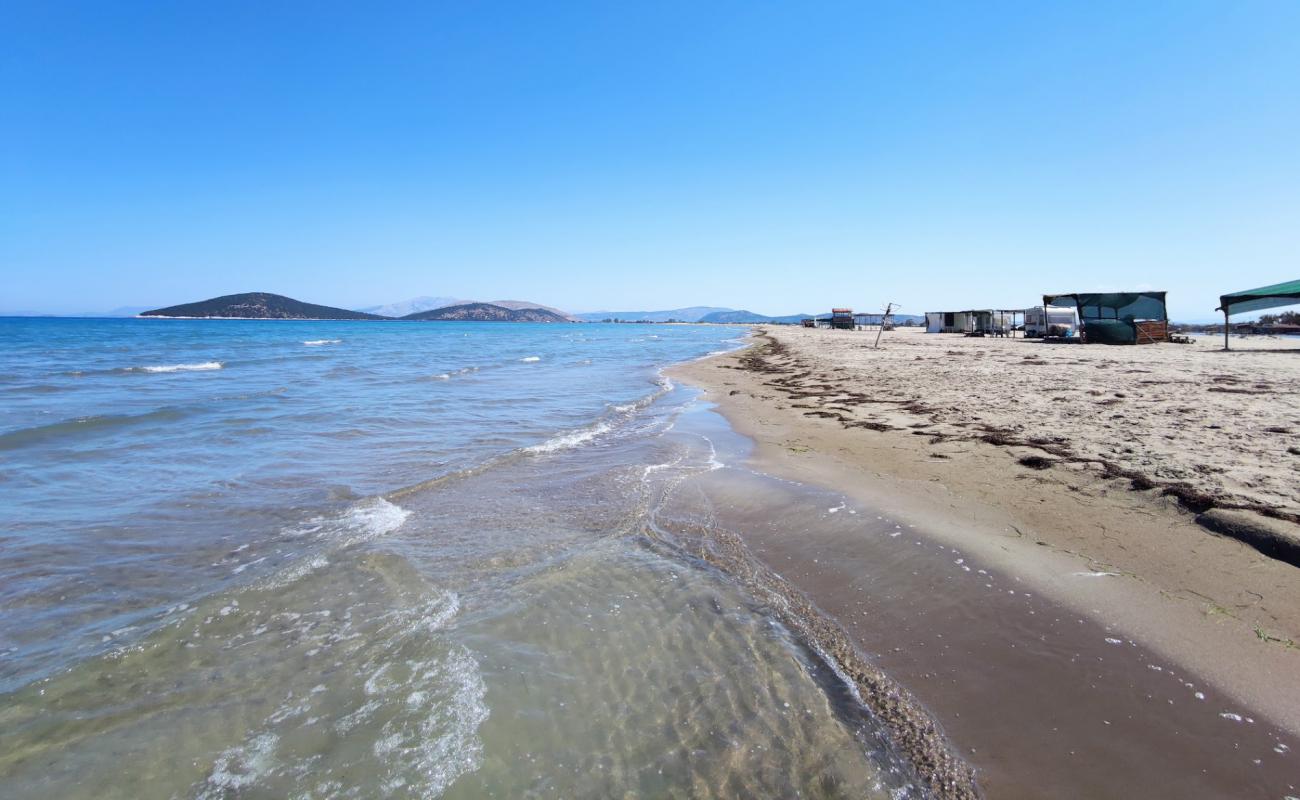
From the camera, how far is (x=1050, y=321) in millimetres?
35594

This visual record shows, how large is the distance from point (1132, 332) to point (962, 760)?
108 ft

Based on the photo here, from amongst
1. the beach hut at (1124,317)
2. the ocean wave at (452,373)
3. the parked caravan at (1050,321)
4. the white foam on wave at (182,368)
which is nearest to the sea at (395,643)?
the ocean wave at (452,373)

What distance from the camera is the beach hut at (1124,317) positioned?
27.0 meters

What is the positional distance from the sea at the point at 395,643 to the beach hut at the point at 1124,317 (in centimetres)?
2919

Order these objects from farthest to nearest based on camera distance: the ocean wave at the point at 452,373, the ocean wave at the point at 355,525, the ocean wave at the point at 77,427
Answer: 1. the ocean wave at the point at 452,373
2. the ocean wave at the point at 77,427
3. the ocean wave at the point at 355,525

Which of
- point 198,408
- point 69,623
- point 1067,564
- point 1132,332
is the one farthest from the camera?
point 1132,332

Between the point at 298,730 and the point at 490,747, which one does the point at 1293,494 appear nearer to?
the point at 490,747

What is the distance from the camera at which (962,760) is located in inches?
104

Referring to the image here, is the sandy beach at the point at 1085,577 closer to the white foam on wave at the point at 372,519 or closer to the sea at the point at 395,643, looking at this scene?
the sea at the point at 395,643

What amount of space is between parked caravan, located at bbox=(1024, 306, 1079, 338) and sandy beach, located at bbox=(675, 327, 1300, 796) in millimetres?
27860

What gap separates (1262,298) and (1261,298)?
0.16 feet

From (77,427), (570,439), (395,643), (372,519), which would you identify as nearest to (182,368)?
(77,427)

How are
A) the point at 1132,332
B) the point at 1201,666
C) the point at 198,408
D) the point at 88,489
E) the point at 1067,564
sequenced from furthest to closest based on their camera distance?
the point at 1132,332 → the point at 198,408 → the point at 88,489 → the point at 1067,564 → the point at 1201,666

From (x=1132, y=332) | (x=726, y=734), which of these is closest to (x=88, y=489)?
(x=726, y=734)
